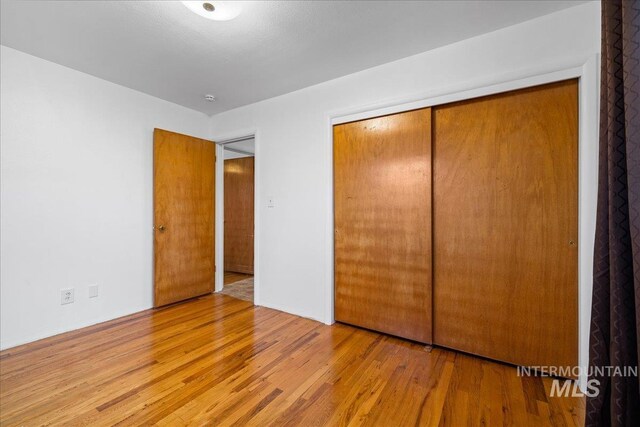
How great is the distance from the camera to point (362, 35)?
204cm

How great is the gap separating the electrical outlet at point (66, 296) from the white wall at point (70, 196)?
0.03 m

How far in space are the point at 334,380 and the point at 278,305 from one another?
1403 millimetres

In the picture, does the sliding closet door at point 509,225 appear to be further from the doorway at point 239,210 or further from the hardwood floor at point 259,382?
the doorway at point 239,210

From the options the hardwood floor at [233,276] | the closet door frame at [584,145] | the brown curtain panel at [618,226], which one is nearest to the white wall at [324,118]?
the closet door frame at [584,145]

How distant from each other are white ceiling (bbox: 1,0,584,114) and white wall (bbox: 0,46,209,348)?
0.31 m

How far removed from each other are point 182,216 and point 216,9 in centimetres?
234

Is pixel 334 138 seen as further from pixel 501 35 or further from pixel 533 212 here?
pixel 533 212

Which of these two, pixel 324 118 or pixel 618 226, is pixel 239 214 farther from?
pixel 618 226

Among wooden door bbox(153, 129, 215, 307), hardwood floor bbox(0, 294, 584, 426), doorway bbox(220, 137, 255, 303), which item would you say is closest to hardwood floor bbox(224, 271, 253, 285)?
doorway bbox(220, 137, 255, 303)

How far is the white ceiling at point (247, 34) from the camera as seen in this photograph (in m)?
1.76

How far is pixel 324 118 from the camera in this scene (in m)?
2.76

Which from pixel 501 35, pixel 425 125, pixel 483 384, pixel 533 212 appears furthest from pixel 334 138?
pixel 483 384

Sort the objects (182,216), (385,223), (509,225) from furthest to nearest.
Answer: (182,216)
(385,223)
(509,225)

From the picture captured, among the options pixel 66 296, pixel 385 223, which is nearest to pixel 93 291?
pixel 66 296
